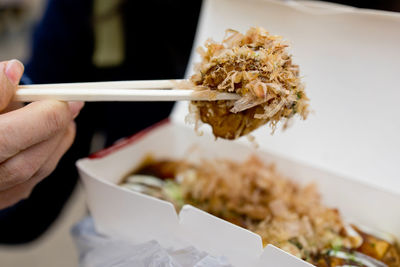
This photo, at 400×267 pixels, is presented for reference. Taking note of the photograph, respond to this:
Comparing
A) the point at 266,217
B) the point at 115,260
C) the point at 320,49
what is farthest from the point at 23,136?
the point at 320,49

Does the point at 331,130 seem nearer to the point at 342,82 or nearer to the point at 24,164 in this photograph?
the point at 342,82

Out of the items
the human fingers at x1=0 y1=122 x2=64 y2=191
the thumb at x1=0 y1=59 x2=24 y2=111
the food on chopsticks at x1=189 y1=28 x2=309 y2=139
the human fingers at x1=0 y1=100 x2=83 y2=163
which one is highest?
the food on chopsticks at x1=189 y1=28 x2=309 y2=139

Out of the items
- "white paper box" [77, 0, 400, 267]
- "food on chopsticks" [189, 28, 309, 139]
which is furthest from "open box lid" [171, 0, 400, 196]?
"food on chopsticks" [189, 28, 309, 139]

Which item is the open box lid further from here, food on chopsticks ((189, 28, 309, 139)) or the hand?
the hand

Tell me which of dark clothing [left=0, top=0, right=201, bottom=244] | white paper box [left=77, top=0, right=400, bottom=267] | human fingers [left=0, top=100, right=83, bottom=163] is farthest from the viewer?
dark clothing [left=0, top=0, right=201, bottom=244]

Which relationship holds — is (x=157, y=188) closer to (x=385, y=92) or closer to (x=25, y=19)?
(x=385, y=92)

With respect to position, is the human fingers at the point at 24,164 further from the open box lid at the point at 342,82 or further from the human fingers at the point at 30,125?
the open box lid at the point at 342,82

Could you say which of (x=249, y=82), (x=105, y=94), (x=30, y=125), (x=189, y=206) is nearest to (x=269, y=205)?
(x=189, y=206)
